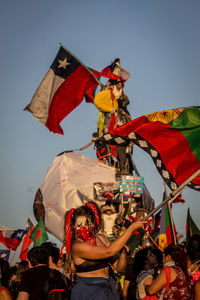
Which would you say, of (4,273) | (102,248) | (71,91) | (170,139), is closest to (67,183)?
(71,91)

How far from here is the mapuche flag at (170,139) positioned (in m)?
7.21

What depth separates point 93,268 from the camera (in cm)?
429

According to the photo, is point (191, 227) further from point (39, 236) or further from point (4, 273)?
point (4, 273)

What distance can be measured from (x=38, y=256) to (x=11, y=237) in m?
11.4

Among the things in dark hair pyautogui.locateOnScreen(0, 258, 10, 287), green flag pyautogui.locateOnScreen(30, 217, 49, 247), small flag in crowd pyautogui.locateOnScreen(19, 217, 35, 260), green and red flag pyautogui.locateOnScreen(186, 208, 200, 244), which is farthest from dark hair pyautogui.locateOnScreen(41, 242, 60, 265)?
small flag in crowd pyautogui.locateOnScreen(19, 217, 35, 260)

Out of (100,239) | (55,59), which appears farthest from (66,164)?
(100,239)

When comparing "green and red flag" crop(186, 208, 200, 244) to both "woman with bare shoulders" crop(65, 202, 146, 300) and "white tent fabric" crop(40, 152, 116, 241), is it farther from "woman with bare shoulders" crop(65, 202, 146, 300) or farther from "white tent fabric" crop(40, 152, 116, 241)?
"woman with bare shoulders" crop(65, 202, 146, 300)

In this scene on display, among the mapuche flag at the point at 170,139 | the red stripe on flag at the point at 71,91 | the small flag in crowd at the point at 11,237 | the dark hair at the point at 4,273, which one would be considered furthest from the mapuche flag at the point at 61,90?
the dark hair at the point at 4,273

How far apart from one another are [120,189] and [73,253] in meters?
7.69

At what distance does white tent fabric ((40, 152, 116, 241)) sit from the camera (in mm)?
12320

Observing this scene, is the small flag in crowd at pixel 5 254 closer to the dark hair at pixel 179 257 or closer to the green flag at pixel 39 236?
the green flag at pixel 39 236

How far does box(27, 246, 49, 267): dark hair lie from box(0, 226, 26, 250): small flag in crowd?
11128 millimetres

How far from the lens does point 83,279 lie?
430 cm

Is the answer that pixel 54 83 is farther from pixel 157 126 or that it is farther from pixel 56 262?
pixel 56 262
